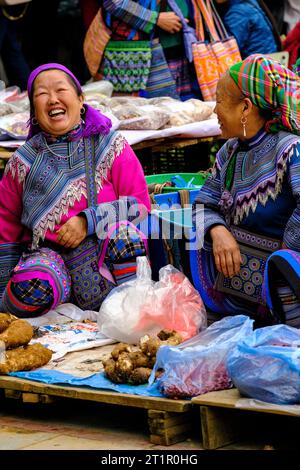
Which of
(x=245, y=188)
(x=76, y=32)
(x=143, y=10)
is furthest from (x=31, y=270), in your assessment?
(x=76, y=32)

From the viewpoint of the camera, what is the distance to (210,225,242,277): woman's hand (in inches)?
184

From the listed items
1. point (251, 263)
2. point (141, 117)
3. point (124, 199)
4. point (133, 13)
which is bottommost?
point (251, 263)

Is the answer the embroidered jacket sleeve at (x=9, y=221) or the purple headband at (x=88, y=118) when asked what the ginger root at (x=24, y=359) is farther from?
the purple headband at (x=88, y=118)

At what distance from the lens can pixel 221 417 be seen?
384 cm

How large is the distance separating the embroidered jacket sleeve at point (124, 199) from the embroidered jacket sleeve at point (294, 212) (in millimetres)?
1108

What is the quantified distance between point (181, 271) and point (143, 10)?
303 centimetres

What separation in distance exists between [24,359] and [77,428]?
0.43 m

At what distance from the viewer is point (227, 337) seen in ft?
14.0

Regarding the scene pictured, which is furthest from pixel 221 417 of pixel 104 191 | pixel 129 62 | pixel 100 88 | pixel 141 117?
pixel 129 62

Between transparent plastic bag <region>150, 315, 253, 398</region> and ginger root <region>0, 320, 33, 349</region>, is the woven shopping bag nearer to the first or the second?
ginger root <region>0, 320, 33, 349</region>

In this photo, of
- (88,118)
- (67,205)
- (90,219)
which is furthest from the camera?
(88,118)

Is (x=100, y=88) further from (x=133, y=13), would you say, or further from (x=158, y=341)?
(x=158, y=341)

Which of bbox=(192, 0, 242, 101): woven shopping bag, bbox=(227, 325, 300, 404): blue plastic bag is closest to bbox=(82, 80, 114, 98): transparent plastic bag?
bbox=(192, 0, 242, 101): woven shopping bag

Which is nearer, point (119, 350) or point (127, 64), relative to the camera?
point (119, 350)
